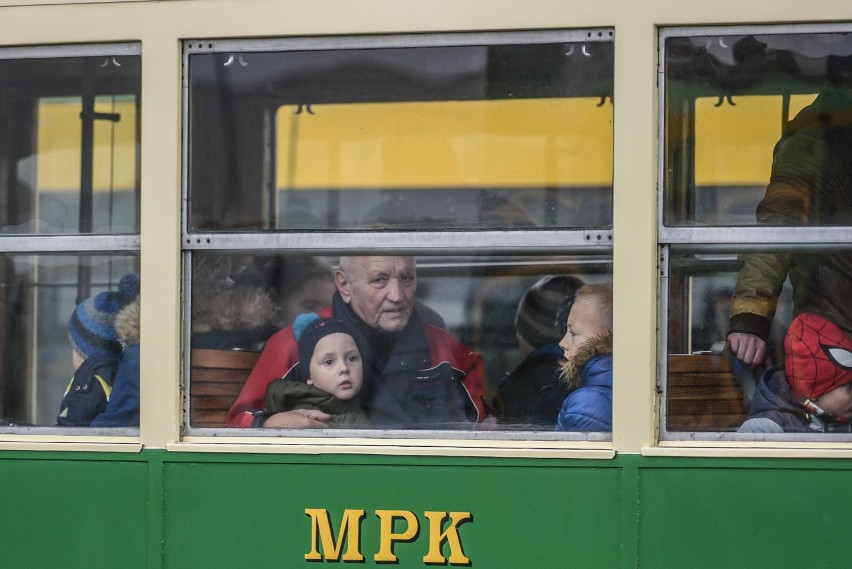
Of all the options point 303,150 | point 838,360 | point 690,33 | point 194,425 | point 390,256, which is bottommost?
point 194,425

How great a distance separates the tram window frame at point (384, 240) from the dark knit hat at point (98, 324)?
8.9 inches

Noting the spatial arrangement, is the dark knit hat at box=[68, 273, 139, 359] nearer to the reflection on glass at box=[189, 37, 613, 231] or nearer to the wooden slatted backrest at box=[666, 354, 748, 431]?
the reflection on glass at box=[189, 37, 613, 231]

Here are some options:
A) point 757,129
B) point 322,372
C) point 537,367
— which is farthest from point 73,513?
point 757,129

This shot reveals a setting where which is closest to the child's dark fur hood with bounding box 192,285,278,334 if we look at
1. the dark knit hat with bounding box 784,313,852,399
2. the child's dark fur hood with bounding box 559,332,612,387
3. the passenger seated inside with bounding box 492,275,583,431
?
the passenger seated inside with bounding box 492,275,583,431

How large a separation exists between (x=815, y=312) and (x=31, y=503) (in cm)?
206

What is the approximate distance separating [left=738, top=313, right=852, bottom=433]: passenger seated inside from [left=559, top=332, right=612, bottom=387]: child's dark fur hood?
15.2 inches

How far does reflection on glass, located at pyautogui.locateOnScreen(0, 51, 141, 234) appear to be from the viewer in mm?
2822

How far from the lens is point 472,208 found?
8.83 feet

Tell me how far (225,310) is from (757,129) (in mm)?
1439

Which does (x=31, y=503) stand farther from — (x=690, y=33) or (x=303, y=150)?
(x=690, y=33)

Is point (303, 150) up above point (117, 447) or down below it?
above

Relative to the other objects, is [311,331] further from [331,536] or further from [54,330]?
[54,330]

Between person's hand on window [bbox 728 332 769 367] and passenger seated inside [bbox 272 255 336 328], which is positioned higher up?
passenger seated inside [bbox 272 255 336 328]

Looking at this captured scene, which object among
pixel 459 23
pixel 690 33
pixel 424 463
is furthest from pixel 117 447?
pixel 690 33
